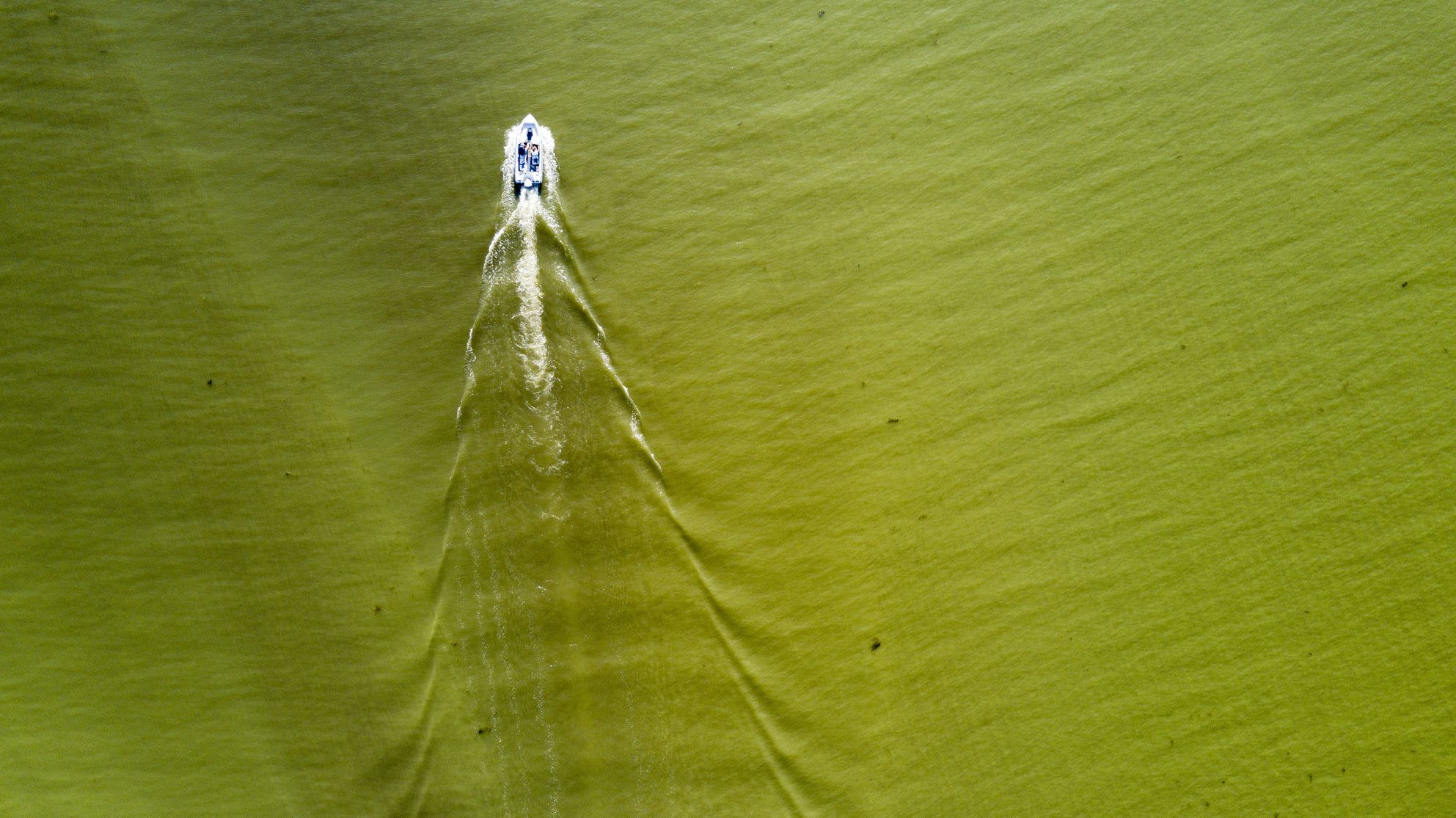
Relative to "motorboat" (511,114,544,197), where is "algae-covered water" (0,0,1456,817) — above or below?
below

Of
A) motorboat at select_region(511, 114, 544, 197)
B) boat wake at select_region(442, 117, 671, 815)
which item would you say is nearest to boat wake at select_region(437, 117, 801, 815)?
boat wake at select_region(442, 117, 671, 815)

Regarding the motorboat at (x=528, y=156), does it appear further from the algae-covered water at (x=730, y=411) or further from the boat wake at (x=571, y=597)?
the boat wake at (x=571, y=597)

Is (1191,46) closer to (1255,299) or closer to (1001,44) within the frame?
(1001,44)

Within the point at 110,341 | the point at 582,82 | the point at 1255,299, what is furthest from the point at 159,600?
the point at 1255,299

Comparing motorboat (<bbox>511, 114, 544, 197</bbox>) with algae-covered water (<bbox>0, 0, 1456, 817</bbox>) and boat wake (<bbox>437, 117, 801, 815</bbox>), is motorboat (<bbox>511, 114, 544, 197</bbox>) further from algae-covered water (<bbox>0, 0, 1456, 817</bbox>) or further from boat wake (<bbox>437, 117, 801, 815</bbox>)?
boat wake (<bbox>437, 117, 801, 815</bbox>)

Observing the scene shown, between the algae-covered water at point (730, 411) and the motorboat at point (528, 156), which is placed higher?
the motorboat at point (528, 156)

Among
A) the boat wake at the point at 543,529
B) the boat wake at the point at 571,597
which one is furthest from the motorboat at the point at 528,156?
the boat wake at the point at 571,597
